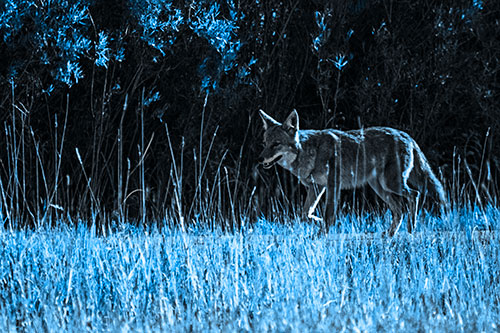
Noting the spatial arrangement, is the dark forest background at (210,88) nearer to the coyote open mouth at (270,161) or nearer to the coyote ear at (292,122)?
the coyote open mouth at (270,161)

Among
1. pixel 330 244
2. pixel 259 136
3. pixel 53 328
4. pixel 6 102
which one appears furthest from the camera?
pixel 259 136

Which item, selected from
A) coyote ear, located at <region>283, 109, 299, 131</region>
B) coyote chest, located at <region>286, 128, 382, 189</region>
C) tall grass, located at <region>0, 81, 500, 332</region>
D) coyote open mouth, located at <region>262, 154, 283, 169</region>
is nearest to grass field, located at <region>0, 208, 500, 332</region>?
tall grass, located at <region>0, 81, 500, 332</region>

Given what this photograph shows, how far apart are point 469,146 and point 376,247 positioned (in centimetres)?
318

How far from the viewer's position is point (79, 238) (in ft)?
15.1

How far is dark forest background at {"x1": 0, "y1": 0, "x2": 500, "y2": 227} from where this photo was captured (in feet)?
18.8

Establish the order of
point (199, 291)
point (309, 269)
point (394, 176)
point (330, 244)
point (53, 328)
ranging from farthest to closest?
point (394, 176) → point (330, 244) → point (309, 269) → point (199, 291) → point (53, 328)

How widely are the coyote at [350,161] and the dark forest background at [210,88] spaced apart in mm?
295

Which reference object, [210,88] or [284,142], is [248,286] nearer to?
[284,142]

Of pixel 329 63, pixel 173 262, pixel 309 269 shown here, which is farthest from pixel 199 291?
pixel 329 63

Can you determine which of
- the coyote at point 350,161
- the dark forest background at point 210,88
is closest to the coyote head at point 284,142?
the coyote at point 350,161

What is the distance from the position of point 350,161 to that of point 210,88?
→ 156cm

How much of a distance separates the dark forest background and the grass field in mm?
1172

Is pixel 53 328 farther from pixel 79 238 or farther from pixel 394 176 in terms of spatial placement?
pixel 394 176

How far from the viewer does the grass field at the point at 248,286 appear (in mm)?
3246
